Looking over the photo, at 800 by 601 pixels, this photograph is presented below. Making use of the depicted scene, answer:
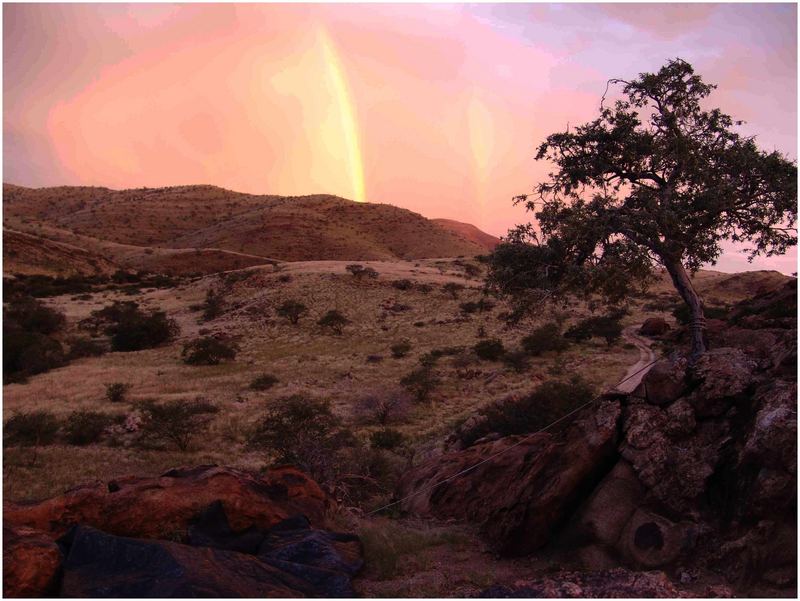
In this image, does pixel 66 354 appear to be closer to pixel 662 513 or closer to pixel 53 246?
pixel 662 513

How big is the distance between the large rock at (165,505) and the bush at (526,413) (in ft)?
18.8

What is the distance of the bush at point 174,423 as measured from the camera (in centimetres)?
1472

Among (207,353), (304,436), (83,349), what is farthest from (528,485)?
(83,349)

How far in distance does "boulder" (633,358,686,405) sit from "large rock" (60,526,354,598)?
16.9 feet

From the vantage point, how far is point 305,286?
145ft

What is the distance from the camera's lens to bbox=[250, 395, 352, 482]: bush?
10641mm

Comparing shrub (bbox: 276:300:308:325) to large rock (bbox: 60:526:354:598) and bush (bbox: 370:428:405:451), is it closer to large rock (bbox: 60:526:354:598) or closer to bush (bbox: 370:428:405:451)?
bush (bbox: 370:428:405:451)

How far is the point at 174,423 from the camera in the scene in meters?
15.1

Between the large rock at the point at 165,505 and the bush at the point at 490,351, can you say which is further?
the bush at the point at 490,351

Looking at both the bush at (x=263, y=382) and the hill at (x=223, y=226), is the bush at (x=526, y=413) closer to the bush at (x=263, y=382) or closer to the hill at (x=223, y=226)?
the bush at (x=263, y=382)

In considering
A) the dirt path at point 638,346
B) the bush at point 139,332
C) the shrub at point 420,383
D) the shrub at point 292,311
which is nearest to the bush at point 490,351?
the shrub at point 420,383

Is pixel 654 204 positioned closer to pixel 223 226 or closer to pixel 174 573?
pixel 174 573

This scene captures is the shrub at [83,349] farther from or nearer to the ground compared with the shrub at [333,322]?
nearer to the ground

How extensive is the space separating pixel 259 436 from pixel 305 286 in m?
29.7
